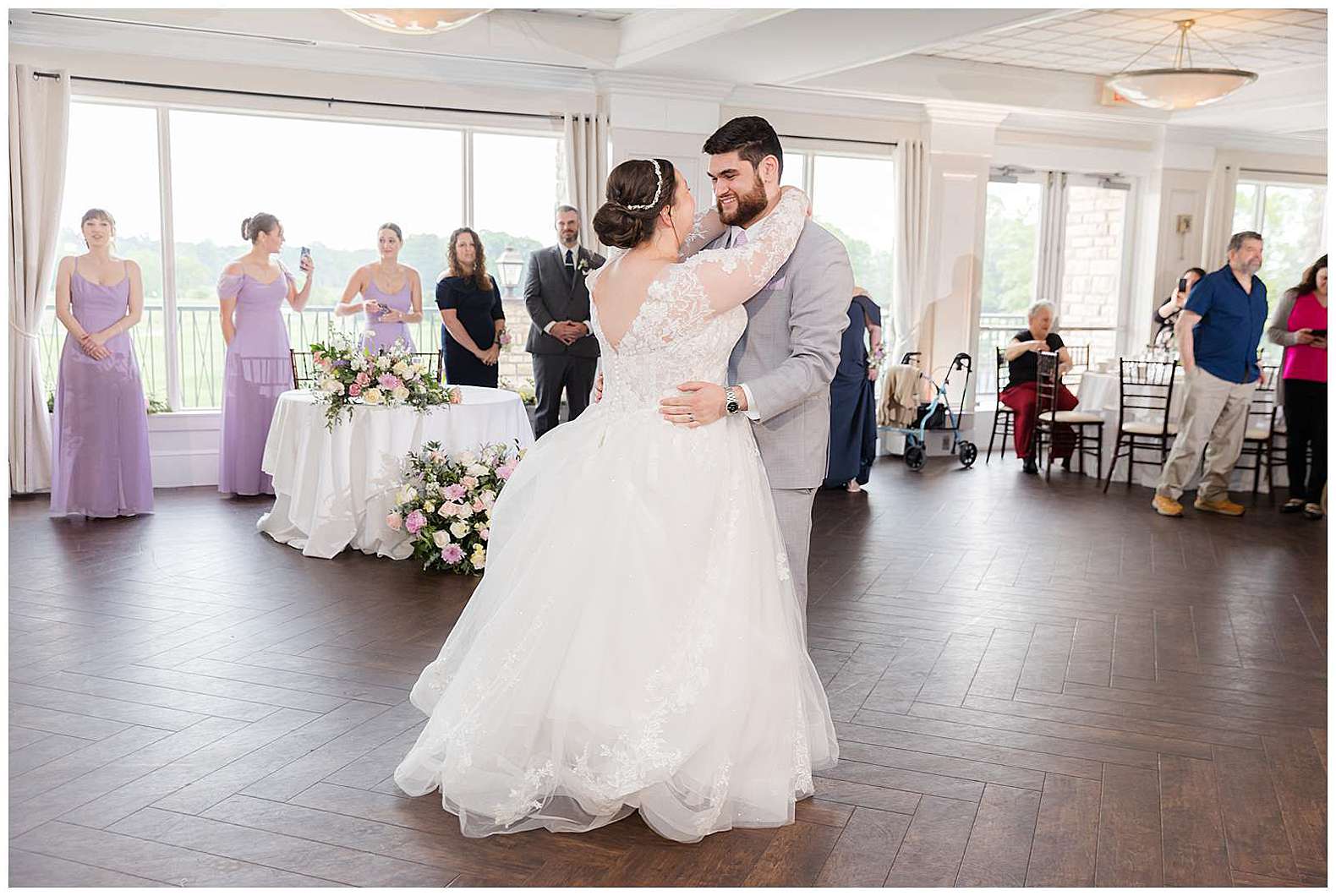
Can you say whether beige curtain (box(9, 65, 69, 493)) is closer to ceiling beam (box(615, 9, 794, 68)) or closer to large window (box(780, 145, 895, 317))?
ceiling beam (box(615, 9, 794, 68))

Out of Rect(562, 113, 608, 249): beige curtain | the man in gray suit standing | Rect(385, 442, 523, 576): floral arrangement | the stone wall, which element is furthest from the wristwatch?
the stone wall

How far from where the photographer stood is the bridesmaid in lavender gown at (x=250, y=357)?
23.7 ft

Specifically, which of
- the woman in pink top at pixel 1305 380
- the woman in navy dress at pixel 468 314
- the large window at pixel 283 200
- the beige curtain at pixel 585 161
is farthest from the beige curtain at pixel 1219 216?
the woman in navy dress at pixel 468 314

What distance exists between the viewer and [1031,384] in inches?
360

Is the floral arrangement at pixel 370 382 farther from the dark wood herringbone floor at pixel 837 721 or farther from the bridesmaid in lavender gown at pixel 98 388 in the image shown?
the bridesmaid in lavender gown at pixel 98 388

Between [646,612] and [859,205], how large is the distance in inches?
315

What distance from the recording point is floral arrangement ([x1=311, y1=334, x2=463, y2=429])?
5.58 metres

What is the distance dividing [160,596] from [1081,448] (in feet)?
21.8

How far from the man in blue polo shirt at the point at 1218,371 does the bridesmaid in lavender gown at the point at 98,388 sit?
6.21m

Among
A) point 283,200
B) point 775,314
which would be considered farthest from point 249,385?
point 775,314

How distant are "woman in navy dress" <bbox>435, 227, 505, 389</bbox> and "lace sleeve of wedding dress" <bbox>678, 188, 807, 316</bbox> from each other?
493 centimetres

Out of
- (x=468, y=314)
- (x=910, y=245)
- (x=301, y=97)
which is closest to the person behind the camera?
(x=468, y=314)

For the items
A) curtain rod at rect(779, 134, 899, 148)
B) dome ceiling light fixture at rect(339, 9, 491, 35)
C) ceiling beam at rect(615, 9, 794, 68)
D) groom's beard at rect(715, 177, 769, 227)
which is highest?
ceiling beam at rect(615, 9, 794, 68)

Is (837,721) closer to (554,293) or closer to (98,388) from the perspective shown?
(554,293)
